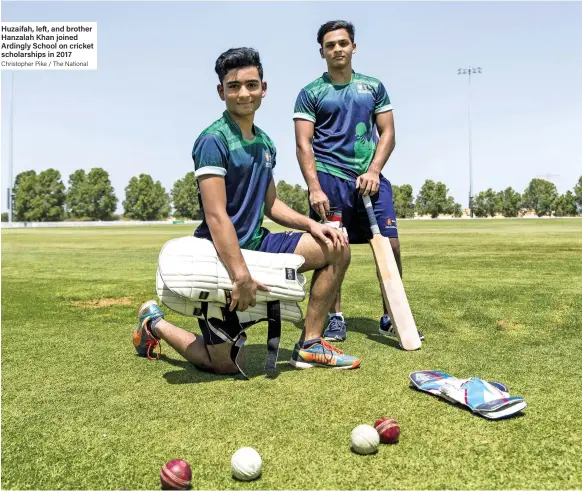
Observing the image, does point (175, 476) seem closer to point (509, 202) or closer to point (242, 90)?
point (242, 90)

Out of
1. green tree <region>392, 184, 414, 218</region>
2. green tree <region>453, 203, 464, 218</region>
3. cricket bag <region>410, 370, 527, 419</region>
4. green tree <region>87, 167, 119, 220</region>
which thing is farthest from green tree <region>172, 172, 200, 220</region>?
cricket bag <region>410, 370, 527, 419</region>

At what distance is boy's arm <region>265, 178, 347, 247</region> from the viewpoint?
4.00 metres

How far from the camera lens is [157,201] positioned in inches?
4641

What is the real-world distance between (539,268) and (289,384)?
814cm

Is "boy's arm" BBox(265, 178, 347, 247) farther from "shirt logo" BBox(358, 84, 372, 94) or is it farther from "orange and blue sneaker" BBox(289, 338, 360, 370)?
"shirt logo" BBox(358, 84, 372, 94)

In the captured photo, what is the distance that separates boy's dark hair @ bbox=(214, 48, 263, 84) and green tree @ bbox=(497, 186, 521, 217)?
126492mm

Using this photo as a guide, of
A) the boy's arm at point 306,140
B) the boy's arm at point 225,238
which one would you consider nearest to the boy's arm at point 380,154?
the boy's arm at point 306,140

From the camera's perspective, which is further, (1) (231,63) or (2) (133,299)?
(2) (133,299)

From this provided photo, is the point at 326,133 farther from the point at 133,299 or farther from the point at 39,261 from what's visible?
the point at 39,261

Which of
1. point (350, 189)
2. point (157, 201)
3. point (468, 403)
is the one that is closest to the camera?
point (468, 403)

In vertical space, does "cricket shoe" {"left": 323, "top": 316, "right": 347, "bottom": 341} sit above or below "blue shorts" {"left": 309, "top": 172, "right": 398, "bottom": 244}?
below

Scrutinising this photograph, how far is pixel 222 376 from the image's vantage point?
3.88 meters

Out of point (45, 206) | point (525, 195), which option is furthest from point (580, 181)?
point (45, 206)

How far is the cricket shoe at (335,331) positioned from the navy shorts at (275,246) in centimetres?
134
